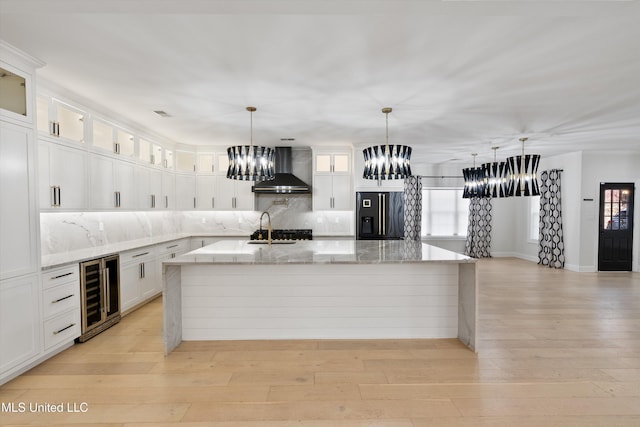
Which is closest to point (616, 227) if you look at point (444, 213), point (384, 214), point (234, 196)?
point (444, 213)

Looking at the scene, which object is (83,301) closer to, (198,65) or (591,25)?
(198,65)

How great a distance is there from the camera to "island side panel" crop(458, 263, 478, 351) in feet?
10.3

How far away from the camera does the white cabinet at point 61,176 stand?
129 inches

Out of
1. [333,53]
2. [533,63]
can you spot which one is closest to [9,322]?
[333,53]

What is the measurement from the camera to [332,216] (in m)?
6.69

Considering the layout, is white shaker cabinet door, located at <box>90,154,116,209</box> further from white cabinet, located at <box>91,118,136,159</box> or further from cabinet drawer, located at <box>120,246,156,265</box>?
cabinet drawer, located at <box>120,246,156,265</box>

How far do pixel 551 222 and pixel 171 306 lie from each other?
823 centimetres

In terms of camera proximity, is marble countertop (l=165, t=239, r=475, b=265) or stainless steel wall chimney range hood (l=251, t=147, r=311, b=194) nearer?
marble countertop (l=165, t=239, r=475, b=265)

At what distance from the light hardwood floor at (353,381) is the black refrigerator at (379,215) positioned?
2625mm

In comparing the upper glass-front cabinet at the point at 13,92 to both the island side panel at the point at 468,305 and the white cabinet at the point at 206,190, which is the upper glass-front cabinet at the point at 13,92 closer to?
the white cabinet at the point at 206,190

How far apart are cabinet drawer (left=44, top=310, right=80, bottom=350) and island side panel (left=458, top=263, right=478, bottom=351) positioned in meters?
4.10

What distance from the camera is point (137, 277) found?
173 inches

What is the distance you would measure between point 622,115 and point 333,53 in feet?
14.3

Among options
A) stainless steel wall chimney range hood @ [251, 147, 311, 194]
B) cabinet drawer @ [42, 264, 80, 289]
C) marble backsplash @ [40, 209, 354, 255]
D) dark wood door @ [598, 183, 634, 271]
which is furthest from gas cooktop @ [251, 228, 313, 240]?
dark wood door @ [598, 183, 634, 271]
